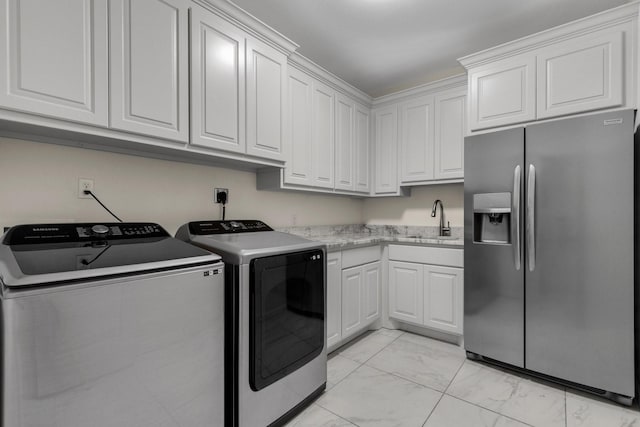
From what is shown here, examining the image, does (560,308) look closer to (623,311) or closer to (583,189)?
(623,311)

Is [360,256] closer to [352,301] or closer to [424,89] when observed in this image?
[352,301]

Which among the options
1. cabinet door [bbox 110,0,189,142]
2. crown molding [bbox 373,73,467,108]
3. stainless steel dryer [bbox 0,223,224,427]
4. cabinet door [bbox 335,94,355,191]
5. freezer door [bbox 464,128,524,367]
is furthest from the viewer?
cabinet door [bbox 335,94,355,191]

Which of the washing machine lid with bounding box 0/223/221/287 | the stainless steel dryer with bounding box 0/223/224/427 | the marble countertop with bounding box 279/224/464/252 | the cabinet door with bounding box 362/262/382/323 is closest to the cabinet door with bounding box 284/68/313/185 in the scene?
the marble countertop with bounding box 279/224/464/252

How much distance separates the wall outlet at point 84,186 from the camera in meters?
1.57

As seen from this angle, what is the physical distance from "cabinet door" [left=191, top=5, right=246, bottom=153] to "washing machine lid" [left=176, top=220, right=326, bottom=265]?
1.62ft

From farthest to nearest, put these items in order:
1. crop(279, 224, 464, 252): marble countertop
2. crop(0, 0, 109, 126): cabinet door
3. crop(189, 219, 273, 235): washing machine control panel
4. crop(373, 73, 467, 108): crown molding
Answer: crop(373, 73, 467, 108): crown molding, crop(279, 224, 464, 252): marble countertop, crop(189, 219, 273, 235): washing machine control panel, crop(0, 0, 109, 126): cabinet door

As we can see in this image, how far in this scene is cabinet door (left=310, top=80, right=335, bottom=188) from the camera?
8.61 ft

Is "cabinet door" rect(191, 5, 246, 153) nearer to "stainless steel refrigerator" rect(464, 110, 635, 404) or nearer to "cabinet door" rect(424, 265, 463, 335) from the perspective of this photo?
"stainless steel refrigerator" rect(464, 110, 635, 404)

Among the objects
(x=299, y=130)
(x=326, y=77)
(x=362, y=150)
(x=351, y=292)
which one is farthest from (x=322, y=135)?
(x=351, y=292)

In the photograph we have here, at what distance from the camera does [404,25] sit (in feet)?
7.14

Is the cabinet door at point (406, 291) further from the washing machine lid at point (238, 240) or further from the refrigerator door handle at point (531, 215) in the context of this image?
the washing machine lid at point (238, 240)

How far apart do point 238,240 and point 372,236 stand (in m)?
1.88

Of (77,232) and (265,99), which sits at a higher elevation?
(265,99)

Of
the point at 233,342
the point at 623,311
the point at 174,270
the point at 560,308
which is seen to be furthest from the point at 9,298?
the point at 623,311
